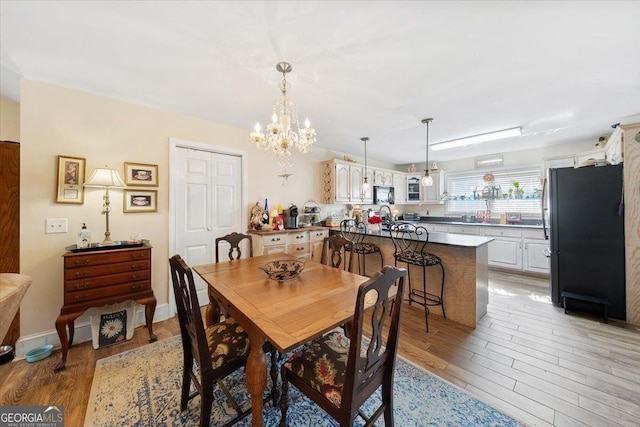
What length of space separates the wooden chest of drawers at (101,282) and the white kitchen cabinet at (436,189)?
5.86 metres

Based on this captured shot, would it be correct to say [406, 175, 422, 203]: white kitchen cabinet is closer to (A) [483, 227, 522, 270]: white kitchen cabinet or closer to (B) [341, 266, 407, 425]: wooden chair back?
(A) [483, 227, 522, 270]: white kitchen cabinet

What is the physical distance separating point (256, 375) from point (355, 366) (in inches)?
21.3

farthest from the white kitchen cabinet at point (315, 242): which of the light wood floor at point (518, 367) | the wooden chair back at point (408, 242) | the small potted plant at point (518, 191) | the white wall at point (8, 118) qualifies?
the small potted plant at point (518, 191)

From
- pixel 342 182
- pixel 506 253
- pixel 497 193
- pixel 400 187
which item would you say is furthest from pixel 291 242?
pixel 497 193

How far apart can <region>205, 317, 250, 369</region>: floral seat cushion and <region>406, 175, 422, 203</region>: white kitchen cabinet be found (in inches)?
223

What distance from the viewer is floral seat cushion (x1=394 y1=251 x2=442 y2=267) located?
2656mm

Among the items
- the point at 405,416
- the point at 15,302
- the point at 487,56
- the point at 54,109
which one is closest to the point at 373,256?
the point at 405,416

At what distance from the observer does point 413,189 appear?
6.18 meters

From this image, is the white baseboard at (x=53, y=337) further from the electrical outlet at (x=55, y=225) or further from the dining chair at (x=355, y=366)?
the dining chair at (x=355, y=366)

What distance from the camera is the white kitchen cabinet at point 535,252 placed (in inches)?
159

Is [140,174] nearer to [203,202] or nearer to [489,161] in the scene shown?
[203,202]

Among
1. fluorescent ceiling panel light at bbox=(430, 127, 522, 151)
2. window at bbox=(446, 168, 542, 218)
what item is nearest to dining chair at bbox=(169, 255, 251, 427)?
fluorescent ceiling panel light at bbox=(430, 127, 522, 151)

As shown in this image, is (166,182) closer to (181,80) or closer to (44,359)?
(181,80)

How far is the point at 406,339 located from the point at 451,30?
2609 mm
